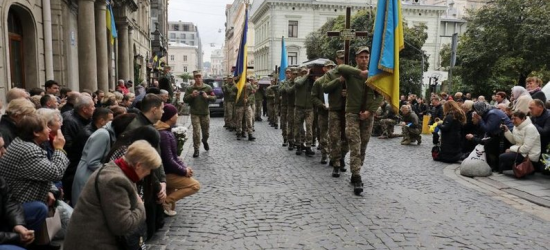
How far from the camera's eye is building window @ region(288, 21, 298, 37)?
58406 millimetres

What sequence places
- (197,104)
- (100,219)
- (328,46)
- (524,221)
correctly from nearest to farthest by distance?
(100,219), (524,221), (197,104), (328,46)

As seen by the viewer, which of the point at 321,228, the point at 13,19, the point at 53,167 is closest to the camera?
the point at 53,167

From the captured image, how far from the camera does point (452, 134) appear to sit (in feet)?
33.7

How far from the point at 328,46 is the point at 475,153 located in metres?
33.8

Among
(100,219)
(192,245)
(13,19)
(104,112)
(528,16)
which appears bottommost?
(192,245)

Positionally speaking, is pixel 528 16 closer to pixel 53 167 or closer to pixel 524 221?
pixel 524 221

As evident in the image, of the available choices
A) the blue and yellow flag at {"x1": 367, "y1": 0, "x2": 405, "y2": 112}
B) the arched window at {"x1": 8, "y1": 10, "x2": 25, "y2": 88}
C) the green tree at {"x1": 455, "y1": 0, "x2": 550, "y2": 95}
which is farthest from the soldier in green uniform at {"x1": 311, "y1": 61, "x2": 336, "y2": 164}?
the green tree at {"x1": 455, "y1": 0, "x2": 550, "y2": 95}

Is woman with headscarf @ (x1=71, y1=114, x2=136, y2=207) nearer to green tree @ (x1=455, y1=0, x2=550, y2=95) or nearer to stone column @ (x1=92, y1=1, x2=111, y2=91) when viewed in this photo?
stone column @ (x1=92, y1=1, x2=111, y2=91)

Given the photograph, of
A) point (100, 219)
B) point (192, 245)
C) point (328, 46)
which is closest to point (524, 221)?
point (192, 245)

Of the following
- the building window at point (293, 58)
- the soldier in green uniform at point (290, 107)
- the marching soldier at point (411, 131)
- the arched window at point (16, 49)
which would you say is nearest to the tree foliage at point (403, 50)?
the building window at point (293, 58)

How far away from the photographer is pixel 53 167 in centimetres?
402

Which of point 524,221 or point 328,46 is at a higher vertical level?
point 328,46

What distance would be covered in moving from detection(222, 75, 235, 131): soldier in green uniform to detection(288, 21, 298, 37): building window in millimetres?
44033

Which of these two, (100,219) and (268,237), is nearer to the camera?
(100,219)
